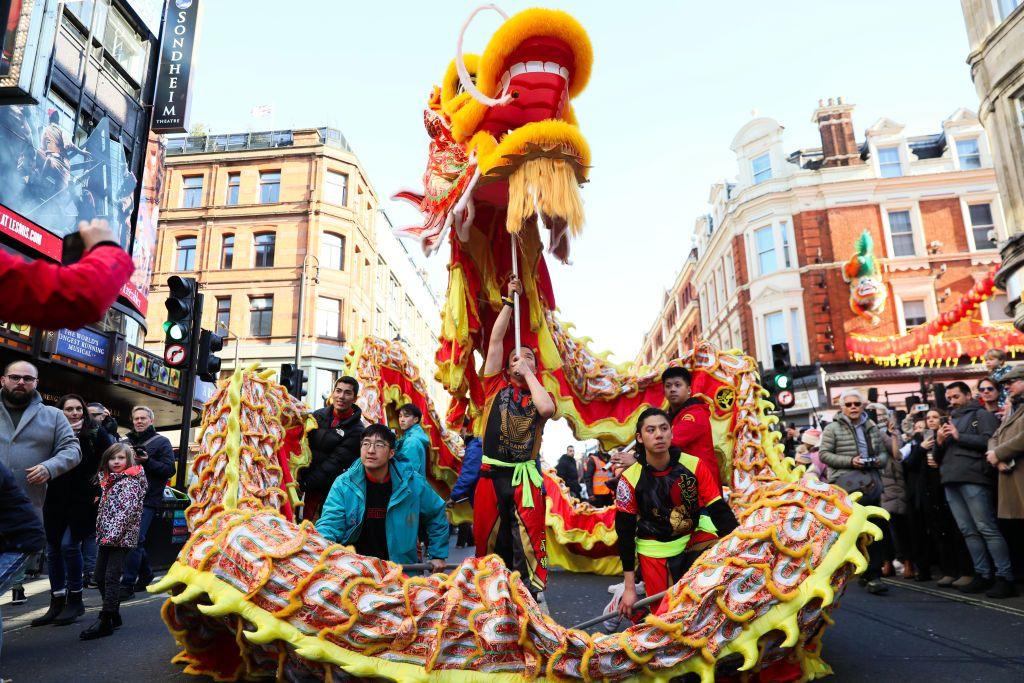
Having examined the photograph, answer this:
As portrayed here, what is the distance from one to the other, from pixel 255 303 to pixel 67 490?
75.5ft

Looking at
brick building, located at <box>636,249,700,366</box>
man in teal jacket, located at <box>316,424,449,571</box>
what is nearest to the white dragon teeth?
man in teal jacket, located at <box>316,424,449,571</box>

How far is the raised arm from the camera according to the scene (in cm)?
394

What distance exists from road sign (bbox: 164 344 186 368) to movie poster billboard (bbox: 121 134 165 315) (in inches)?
428

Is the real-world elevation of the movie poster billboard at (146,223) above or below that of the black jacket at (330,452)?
above

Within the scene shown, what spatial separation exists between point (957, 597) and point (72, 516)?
6920mm

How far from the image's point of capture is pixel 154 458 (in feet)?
19.4

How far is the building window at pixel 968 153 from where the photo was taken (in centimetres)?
2398

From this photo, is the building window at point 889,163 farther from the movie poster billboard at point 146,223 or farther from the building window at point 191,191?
the building window at point 191,191

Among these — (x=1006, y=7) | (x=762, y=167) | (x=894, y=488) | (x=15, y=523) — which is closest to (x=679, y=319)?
(x=762, y=167)

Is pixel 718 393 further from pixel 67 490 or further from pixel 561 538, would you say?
pixel 67 490

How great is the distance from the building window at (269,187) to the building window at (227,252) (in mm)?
2044

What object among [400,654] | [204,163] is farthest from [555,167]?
[204,163]

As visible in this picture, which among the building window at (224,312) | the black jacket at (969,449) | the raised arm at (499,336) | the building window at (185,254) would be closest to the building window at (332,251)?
the building window at (224,312)

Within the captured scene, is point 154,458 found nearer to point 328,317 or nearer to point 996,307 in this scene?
point 328,317
